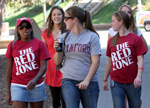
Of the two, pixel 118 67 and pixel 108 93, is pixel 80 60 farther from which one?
pixel 108 93

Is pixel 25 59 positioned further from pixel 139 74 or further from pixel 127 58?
pixel 139 74

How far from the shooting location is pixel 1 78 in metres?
9.44

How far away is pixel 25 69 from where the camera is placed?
4.30 metres

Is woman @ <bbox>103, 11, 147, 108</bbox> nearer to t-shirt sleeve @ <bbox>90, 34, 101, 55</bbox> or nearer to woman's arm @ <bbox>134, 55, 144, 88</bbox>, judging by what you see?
woman's arm @ <bbox>134, 55, 144, 88</bbox>

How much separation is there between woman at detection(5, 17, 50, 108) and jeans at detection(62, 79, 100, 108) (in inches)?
14.9

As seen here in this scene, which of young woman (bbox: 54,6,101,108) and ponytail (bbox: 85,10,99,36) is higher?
ponytail (bbox: 85,10,99,36)

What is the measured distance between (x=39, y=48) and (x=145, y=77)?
5.38 metres

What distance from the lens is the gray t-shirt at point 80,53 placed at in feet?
13.7

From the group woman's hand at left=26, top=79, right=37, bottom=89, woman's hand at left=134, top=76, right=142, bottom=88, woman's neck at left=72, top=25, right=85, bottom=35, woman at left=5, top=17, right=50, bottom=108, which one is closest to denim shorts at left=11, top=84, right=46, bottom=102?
woman at left=5, top=17, right=50, bottom=108

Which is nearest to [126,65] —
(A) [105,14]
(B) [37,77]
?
(B) [37,77]

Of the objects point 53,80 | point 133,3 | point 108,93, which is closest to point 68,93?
point 53,80

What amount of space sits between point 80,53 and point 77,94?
0.51m

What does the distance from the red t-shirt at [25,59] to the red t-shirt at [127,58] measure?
3.08 feet

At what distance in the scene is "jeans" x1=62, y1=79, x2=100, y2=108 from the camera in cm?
418
